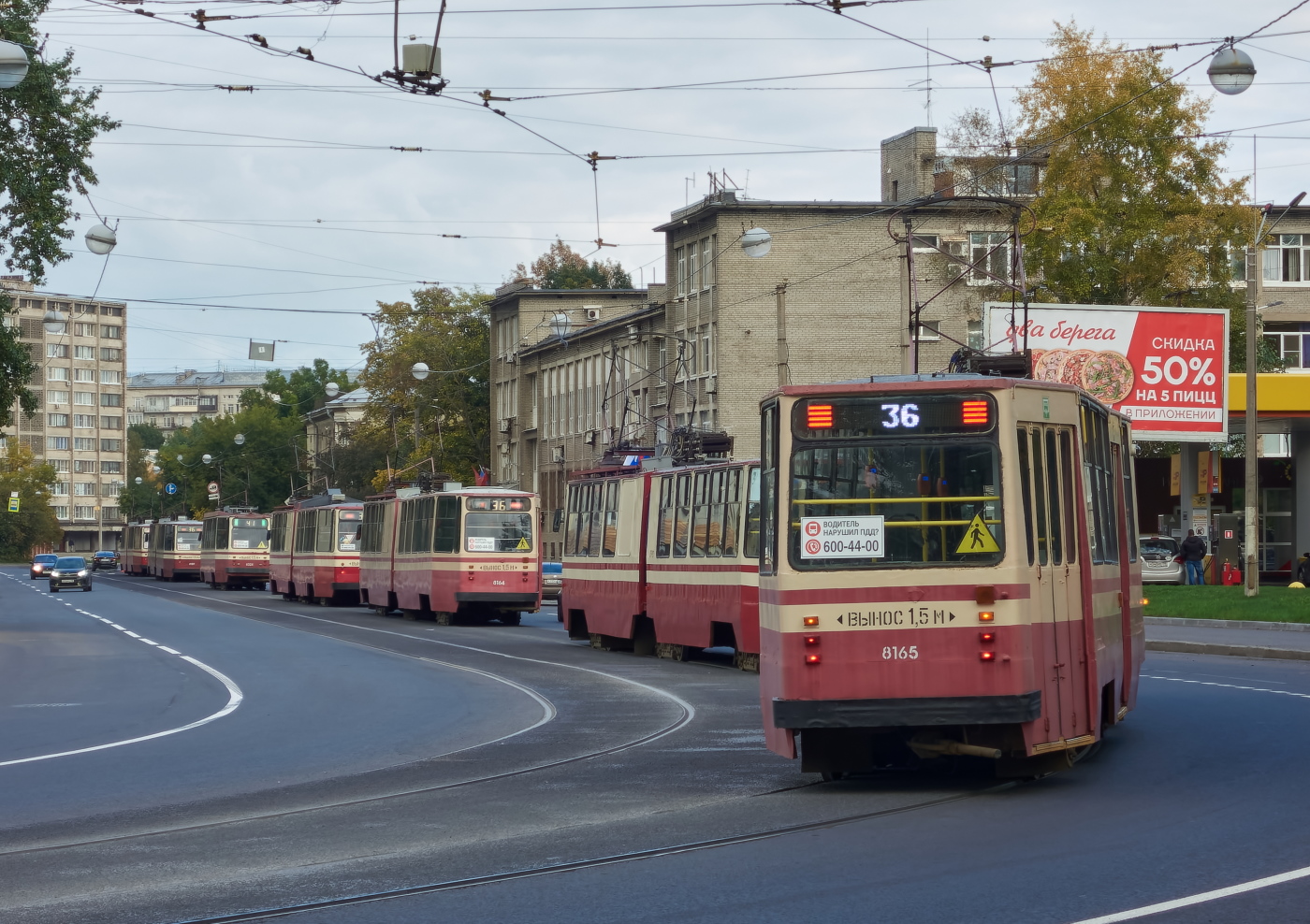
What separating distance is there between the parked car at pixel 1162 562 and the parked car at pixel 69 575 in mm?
42478

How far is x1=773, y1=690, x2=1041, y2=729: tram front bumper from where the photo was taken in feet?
37.3

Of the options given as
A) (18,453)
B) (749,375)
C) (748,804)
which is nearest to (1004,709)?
(748,804)

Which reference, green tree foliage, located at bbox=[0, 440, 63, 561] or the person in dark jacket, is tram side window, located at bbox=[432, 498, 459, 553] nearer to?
the person in dark jacket

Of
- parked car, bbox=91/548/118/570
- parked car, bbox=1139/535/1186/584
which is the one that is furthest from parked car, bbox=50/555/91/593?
parked car, bbox=91/548/118/570

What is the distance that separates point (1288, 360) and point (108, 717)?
6182 cm

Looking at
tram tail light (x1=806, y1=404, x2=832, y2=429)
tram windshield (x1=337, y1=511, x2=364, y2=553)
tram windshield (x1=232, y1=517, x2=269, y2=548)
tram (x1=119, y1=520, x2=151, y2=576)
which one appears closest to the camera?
tram tail light (x1=806, y1=404, x2=832, y2=429)

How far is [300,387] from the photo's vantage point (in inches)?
6270

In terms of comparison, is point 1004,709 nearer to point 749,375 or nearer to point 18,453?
point 749,375

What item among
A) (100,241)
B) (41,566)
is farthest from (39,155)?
(41,566)

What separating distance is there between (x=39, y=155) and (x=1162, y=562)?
32.2m

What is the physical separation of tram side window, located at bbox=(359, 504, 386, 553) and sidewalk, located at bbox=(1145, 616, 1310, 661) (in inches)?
765

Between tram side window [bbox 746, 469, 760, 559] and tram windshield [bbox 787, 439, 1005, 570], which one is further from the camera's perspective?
tram side window [bbox 746, 469, 760, 559]

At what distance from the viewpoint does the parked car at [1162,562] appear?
5234cm

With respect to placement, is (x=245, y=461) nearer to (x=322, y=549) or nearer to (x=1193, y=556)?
(x=322, y=549)
